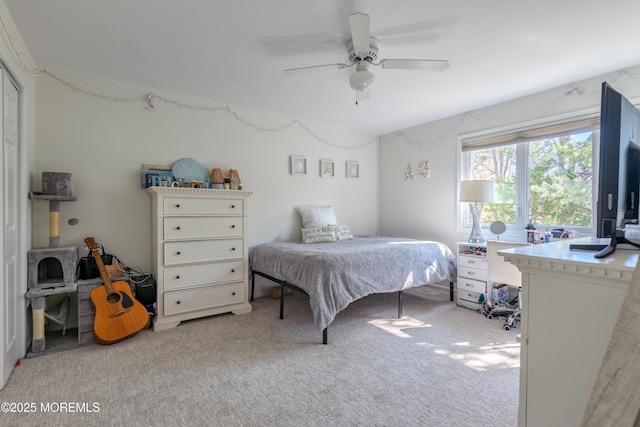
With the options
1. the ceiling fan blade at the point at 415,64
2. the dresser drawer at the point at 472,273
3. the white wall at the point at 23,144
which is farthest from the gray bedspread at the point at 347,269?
the white wall at the point at 23,144

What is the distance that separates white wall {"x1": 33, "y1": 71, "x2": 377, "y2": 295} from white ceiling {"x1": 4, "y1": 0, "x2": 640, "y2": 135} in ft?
0.88

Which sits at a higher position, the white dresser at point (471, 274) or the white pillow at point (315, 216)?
the white pillow at point (315, 216)

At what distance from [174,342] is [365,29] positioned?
2.69 metres

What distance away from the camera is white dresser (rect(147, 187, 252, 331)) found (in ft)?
9.02

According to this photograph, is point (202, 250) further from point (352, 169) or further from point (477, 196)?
point (477, 196)

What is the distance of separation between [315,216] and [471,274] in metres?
1.97

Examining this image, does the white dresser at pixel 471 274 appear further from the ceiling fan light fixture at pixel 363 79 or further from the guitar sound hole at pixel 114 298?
the guitar sound hole at pixel 114 298

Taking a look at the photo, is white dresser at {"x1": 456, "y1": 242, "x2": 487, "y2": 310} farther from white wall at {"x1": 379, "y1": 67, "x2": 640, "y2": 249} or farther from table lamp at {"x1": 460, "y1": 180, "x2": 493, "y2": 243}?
white wall at {"x1": 379, "y1": 67, "x2": 640, "y2": 249}

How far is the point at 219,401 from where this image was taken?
1.72 m

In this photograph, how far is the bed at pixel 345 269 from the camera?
2.47 metres

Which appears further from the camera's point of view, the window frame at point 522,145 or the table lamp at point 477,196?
the table lamp at point 477,196

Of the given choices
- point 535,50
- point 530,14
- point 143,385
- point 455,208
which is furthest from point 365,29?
point 455,208

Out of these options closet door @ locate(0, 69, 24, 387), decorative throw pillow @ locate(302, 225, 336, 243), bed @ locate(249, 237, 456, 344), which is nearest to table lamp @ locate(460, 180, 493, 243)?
bed @ locate(249, 237, 456, 344)

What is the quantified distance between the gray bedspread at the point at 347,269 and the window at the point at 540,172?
3.10ft
